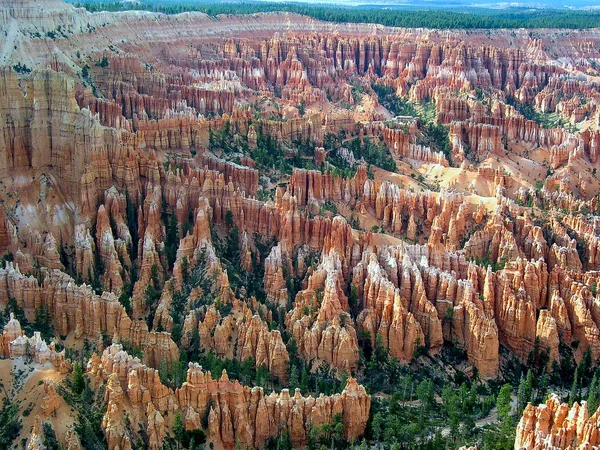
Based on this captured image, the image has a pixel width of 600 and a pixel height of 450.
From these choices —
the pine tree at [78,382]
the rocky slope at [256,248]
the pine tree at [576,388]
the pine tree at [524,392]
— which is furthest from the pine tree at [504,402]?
the pine tree at [78,382]

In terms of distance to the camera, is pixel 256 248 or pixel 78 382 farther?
pixel 256 248

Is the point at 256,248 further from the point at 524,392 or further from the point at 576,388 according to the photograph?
the point at 576,388

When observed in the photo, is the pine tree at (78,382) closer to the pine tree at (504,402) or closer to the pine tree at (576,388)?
the pine tree at (504,402)

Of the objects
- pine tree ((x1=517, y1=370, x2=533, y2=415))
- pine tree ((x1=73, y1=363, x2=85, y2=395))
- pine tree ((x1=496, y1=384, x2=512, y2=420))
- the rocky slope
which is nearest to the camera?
pine tree ((x1=73, y1=363, x2=85, y2=395))

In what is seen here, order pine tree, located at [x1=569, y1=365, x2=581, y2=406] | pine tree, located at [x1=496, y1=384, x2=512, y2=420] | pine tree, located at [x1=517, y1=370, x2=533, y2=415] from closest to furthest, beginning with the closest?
pine tree, located at [x1=496, y1=384, x2=512, y2=420]
pine tree, located at [x1=517, y1=370, x2=533, y2=415]
pine tree, located at [x1=569, y1=365, x2=581, y2=406]

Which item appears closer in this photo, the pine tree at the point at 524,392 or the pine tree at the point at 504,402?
the pine tree at the point at 504,402

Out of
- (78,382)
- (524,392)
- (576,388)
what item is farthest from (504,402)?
(78,382)

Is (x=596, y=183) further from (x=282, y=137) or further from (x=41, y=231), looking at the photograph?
(x=41, y=231)

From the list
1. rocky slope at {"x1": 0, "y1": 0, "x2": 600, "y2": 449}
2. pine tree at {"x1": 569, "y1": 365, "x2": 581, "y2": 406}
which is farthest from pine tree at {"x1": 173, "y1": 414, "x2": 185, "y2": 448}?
pine tree at {"x1": 569, "y1": 365, "x2": 581, "y2": 406}

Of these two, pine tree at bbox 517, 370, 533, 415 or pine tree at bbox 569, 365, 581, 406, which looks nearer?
pine tree at bbox 517, 370, 533, 415

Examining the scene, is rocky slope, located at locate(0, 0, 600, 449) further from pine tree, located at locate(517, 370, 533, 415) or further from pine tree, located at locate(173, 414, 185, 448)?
pine tree, located at locate(517, 370, 533, 415)

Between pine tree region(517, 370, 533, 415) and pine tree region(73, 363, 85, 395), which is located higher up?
pine tree region(73, 363, 85, 395)

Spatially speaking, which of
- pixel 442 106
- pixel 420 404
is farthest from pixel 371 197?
pixel 442 106
